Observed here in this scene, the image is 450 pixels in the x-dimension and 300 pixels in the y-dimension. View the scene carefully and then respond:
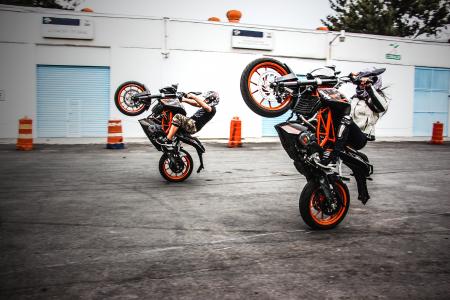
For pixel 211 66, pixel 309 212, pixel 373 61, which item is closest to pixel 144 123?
pixel 309 212

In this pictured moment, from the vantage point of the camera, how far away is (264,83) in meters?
6.63

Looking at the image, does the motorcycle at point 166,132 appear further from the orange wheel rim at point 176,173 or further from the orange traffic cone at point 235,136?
the orange traffic cone at point 235,136

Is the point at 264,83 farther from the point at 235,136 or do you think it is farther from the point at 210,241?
the point at 235,136

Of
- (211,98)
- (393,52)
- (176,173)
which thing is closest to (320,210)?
(176,173)

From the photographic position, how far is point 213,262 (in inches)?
165

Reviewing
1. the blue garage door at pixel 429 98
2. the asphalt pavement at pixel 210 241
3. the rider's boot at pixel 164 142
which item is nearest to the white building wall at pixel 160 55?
the blue garage door at pixel 429 98

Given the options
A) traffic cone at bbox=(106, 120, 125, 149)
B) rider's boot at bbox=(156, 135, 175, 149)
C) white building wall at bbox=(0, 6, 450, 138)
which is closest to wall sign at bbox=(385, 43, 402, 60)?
white building wall at bbox=(0, 6, 450, 138)

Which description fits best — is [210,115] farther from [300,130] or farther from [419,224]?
[419,224]

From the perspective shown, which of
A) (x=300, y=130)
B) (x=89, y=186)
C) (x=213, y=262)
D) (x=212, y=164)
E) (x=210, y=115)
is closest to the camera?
(x=213, y=262)

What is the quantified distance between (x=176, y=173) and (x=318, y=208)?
399 cm

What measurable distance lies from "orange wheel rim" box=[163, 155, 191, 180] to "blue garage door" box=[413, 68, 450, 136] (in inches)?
846

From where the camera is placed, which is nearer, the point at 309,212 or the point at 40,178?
the point at 309,212

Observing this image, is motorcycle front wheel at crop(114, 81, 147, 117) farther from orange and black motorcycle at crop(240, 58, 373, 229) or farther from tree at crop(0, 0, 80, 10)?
tree at crop(0, 0, 80, 10)

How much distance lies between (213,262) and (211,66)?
18.4 metres
